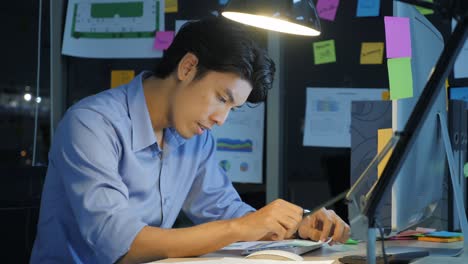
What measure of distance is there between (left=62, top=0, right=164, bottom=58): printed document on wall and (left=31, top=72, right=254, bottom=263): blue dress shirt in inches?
44.5

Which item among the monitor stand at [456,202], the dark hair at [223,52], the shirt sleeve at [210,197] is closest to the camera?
the monitor stand at [456,202]

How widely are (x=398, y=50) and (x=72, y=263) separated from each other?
2.80 feet

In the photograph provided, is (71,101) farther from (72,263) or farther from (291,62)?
(72,263)

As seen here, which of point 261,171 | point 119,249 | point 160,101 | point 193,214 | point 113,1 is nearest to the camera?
point 119,249

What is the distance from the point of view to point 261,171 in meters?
2.69

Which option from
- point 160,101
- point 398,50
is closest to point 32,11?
point 160,101

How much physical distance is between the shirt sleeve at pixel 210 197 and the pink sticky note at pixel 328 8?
1.01 meters

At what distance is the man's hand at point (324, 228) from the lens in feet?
5.30

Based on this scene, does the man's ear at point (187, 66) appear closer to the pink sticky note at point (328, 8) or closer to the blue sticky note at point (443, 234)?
the blue sticky note at point (443, 234)

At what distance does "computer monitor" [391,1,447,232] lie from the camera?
1265 millimetres

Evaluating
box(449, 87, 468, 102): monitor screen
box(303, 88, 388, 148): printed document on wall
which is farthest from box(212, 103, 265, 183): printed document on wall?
box(449, 87, 468, 102): monitor screen

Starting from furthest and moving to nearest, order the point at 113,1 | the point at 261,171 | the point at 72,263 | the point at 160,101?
the point at 113,1
the point at 261,171
the point at 160,101
the point at 72,263

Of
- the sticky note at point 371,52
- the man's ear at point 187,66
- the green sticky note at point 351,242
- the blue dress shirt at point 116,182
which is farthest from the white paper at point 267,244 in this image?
the sticky note at point 371,52

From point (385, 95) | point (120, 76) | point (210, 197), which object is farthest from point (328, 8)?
point (210, 197)
